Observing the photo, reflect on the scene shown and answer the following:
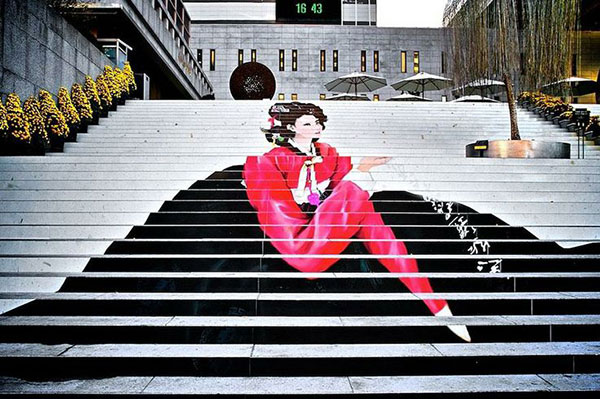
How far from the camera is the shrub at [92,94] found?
1112cm

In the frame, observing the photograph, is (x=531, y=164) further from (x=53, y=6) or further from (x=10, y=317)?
(x=53, y=6)

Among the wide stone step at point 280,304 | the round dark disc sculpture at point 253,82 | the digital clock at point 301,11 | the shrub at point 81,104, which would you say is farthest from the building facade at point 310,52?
the wide stone step at point 280,304

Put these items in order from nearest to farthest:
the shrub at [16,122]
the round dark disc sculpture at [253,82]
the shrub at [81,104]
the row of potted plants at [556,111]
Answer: the shrub at [16,122]
the shrub at [81,104]
the row of potted plants at [556,111]
the round dark disc sculpture at [253,82]

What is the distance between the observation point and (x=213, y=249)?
5.59 metres

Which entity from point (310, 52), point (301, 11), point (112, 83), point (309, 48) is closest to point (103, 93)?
point (112, 83)

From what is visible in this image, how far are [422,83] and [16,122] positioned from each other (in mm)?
17860

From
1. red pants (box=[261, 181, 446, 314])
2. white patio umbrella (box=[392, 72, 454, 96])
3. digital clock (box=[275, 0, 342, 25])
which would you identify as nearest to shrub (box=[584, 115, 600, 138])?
digital clock (box=[275, 0, 342, 25])

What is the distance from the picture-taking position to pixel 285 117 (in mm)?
12352

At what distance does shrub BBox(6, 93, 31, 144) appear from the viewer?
8.10 metres

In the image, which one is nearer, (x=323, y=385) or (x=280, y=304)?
(x=323, y=385)

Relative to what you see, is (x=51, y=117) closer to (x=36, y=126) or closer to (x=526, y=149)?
(x=36, y=126)

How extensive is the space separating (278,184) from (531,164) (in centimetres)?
414

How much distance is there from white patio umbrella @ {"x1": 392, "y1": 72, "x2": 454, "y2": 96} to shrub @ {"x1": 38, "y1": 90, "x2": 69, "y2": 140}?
1566 cm

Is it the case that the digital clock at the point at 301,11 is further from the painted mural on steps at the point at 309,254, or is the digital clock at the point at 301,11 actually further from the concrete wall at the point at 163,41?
the concrete wall at the point at 163,41
